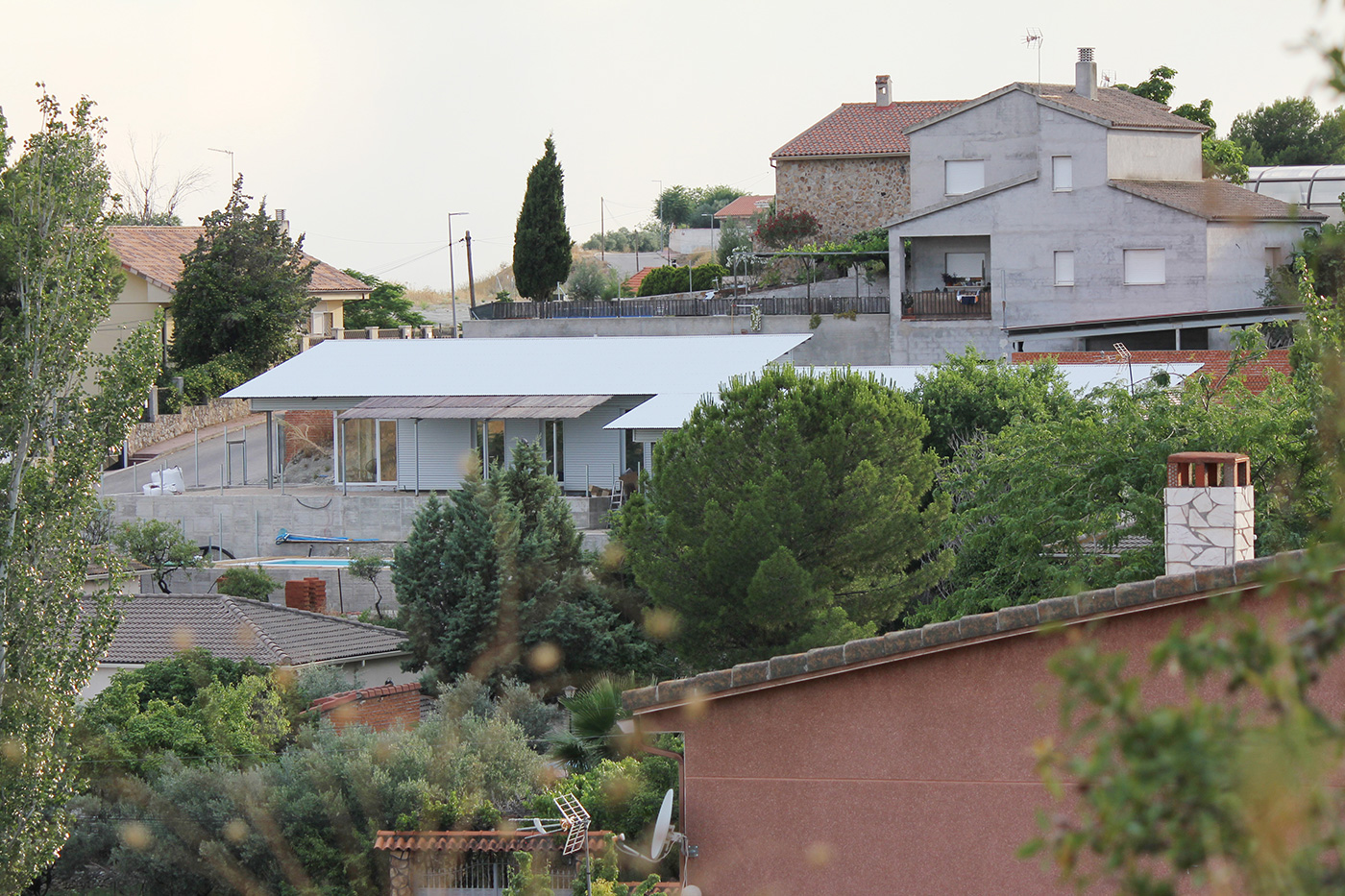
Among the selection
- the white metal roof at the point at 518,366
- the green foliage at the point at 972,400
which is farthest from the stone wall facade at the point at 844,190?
the green foliage at the point at 972,400

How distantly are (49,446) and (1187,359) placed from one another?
2268 cm

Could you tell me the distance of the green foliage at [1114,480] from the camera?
1490 centimetres

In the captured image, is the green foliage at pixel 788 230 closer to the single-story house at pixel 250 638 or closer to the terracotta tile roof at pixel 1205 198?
the terracotta tile roof at pixel 1205 198

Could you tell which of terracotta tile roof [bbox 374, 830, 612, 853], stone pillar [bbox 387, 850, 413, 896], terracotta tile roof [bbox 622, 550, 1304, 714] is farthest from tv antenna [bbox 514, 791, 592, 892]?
terracotta tile roof [bbox 622, 550, 1304, 714]

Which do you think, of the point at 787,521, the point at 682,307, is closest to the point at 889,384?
the point at 787,521

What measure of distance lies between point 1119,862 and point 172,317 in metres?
49.0

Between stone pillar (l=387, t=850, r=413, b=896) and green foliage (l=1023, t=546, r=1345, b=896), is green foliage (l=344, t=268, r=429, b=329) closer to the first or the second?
stone pillar (l=387, t=850, r=413, b=896)

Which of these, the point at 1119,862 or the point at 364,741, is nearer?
the point at 1119,862

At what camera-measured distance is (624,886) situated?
11172 mm

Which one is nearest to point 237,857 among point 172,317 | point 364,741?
point 364,741

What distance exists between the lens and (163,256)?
51094 mm

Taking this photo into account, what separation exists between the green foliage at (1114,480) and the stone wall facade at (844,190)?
33880 mm

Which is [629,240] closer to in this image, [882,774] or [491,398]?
[491,398]

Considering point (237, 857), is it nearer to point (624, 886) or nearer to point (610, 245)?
point (624, 886)
